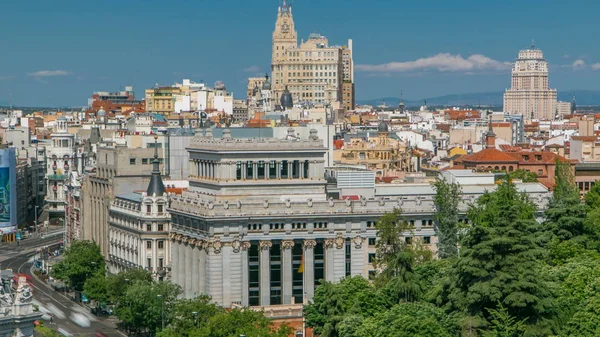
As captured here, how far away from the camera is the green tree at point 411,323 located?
103625 mm

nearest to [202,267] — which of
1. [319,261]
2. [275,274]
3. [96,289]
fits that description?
[275,274]

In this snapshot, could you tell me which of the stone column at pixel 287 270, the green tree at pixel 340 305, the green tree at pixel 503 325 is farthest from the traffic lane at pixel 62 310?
the green tree at pixel 503 325

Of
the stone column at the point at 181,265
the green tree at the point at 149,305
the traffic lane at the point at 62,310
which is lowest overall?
the traffic lane at the point at 62,310

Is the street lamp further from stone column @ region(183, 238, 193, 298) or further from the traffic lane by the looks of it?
the traffic lane

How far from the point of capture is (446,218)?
5571 inches

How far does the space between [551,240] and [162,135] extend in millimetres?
68597

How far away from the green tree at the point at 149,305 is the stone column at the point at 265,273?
21.6ft

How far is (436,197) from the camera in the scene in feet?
470

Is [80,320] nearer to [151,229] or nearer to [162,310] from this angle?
[151,229]

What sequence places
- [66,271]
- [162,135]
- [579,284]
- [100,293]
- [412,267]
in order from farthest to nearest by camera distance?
[162,135]
[66,271]
[100,293]
[412,267]
[579,284]

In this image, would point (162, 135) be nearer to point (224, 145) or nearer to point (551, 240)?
point (224, 145)

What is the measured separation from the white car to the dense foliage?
95.5ft

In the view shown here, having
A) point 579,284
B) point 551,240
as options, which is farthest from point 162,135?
point 579,284

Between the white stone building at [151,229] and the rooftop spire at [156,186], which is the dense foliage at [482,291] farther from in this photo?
the rooftop spire at [156,186]
